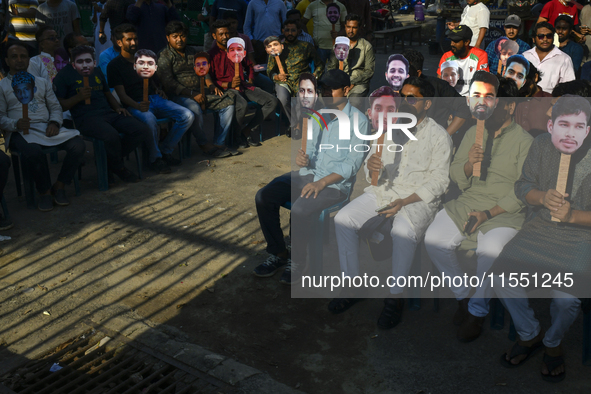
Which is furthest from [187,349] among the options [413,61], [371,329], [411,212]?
[413,61]

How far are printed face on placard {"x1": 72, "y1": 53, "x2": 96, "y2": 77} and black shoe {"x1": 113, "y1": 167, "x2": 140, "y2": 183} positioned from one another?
110cm

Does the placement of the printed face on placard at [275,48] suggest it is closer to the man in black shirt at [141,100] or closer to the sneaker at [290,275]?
the man in black shirt at [141,100]

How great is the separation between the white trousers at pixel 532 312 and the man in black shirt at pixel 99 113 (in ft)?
14.8

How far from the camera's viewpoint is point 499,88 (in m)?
4.31

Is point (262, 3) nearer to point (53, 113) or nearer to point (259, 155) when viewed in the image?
point (259, 155)

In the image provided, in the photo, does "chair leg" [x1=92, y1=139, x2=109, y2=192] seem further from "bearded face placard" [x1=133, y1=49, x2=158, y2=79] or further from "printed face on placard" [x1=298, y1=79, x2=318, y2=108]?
"printed face on placard" [x1=298, y1=79, x2=318, y2=108]

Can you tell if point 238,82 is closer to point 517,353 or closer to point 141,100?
point 141,100

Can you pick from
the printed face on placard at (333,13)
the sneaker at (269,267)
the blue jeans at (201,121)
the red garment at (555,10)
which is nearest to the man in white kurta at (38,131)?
the blue jeans at (201,121)

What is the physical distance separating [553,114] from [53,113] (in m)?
4.89

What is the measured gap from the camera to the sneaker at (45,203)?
6027 mm

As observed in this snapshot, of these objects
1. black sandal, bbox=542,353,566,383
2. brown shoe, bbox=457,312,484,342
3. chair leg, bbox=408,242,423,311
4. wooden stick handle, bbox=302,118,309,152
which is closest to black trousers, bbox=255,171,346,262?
wooden stick handle, bbox=302,118,309,152

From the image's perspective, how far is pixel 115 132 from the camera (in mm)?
6586

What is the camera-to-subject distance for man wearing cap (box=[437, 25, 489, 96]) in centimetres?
676

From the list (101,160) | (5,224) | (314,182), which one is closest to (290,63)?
(101,160)
